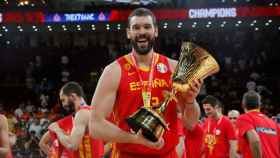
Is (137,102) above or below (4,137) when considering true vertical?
above

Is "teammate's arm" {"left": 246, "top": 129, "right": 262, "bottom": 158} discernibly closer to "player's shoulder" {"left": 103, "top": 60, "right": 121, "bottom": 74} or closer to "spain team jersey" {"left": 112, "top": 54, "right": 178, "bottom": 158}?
"spain team jersey" {"left": 112, "top": 54, "right": 178, "bottom": 158}

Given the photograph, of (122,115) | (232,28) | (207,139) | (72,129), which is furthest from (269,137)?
(232,28)

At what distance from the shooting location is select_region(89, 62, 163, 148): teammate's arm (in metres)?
3.32

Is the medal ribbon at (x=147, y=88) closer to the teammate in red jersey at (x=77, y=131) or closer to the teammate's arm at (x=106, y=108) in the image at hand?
the teammate's arm at (x=106, y=108)

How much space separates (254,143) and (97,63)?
18851 mm

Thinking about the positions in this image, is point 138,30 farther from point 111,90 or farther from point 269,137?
point 269,137

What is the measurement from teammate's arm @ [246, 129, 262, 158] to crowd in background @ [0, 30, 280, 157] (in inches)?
550

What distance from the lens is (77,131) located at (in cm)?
554

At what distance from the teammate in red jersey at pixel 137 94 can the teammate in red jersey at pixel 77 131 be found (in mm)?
2032

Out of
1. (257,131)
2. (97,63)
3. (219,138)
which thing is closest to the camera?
(257,131)

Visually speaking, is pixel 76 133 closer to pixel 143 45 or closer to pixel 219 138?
pixel 143 45

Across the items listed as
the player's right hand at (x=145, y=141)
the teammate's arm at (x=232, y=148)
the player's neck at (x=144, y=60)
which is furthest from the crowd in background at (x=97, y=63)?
the player's right hand at (x=145, y=141)

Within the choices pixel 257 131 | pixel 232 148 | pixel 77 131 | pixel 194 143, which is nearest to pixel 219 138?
pixel 232 148

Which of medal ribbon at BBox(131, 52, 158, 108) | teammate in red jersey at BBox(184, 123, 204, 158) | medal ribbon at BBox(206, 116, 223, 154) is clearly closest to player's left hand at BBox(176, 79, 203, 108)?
medal ribbon at BBox(131, 52, 158, 108)
